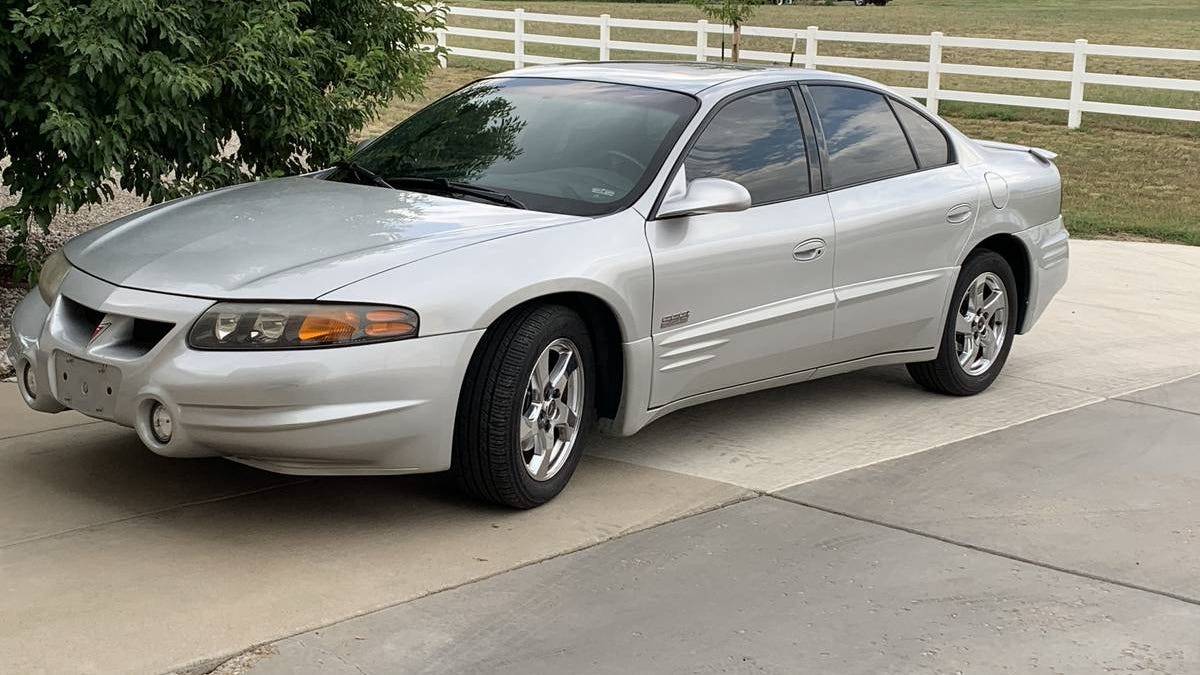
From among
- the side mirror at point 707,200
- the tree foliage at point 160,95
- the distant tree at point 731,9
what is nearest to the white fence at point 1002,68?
the distant tree at point 731,9

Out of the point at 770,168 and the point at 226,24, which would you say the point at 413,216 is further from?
the point at 226,24

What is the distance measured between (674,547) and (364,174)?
2151 mm

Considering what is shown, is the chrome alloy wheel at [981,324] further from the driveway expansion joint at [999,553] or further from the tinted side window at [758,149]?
the driveway expansion joint at [999,553]

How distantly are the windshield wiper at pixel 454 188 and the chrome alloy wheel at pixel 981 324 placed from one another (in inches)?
97.6

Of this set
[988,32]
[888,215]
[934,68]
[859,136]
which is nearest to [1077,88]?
[934,68]

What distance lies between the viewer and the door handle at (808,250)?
20.1ft

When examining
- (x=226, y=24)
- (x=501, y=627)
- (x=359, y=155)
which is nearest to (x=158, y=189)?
(x=226, y=24)

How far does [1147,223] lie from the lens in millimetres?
13562

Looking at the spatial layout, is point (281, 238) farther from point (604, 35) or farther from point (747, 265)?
point (604, 35)

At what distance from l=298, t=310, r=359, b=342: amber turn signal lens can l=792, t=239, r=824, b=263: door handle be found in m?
2.10

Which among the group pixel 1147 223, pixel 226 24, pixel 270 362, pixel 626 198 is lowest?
pixel 1147 223

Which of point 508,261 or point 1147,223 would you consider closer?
point 508,261

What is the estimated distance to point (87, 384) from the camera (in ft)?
16.1

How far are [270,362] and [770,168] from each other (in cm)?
244
